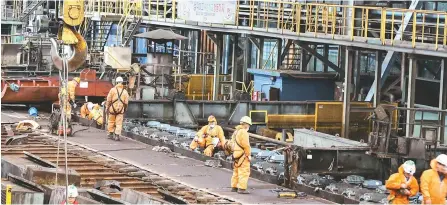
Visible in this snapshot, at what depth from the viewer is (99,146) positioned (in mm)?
23875

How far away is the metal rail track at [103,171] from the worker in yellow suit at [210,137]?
1.80m

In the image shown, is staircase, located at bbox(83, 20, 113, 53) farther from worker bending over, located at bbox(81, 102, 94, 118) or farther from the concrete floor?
the concrete floor

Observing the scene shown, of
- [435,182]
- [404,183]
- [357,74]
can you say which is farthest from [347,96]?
[435,182]

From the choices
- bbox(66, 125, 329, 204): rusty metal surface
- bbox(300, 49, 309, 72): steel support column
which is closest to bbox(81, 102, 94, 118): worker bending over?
bbox(66, 125, 329, 204): rusty metal surface

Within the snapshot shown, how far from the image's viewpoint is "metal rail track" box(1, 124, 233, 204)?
1791 centimetres

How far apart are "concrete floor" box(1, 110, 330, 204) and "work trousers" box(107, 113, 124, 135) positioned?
0.88 feet

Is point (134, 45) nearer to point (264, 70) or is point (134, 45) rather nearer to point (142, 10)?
point (142, 10)

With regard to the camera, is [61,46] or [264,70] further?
[264,70]

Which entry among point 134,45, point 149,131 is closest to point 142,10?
point 134,45

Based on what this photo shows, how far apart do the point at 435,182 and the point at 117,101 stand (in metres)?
11.2

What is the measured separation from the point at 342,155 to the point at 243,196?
3077mm

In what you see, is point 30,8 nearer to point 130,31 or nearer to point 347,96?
point 130,31

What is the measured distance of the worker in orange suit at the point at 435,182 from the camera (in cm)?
1443

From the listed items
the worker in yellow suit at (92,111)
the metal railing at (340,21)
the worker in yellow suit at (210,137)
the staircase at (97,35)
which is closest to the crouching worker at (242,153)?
the worker in yellow suit at (210,137)
